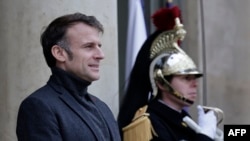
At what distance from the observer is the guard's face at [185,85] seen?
4.81 meters

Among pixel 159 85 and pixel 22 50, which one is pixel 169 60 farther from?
pixel 22 50

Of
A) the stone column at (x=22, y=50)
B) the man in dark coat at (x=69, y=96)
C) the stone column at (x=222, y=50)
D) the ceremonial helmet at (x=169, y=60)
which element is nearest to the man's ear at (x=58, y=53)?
the man in dark coat at (x=69, y=96)

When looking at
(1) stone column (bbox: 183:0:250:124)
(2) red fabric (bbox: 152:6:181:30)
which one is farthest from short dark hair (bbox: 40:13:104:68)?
(1) stone column (bbox: 183:0:250:124)

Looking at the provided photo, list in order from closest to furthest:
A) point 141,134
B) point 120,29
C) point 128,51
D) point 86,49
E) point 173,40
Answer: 1. point 86,49
2. point 141,134
3. point 173,40
4. point 128,51
5. point 120,29

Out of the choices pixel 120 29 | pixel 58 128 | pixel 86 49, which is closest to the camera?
pixel 58 128

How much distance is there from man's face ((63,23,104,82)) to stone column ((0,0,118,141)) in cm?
119

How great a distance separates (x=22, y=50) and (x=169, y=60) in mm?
868

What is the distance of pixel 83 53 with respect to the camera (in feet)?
11.7

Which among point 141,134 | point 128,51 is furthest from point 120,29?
point 141,134

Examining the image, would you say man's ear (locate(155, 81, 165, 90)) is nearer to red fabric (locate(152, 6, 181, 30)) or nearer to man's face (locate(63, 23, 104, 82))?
red fabric (locate(152, 6, 181, 30))

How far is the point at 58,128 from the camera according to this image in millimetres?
3355

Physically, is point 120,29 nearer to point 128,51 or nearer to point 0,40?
point 128,51

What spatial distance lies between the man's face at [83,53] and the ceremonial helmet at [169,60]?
1.28 meters

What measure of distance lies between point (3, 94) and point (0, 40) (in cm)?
33
